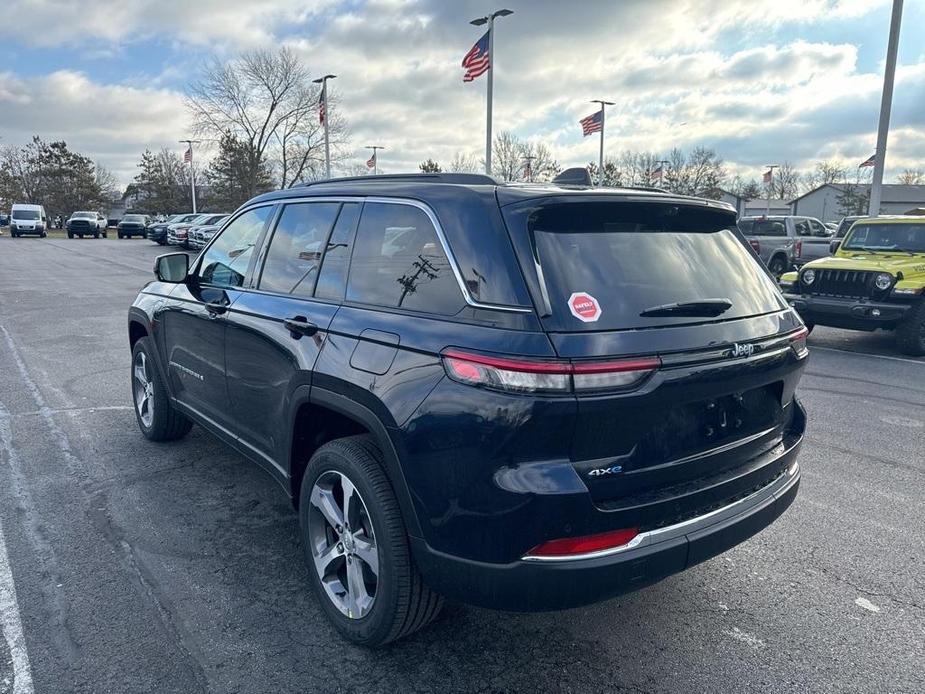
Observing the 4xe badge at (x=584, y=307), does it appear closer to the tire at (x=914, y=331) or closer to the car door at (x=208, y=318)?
the car door at (x=208, y=318)

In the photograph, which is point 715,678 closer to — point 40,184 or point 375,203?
point 375,203

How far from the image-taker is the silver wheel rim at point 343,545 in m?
2.69

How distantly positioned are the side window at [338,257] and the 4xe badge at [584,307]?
3.67ft

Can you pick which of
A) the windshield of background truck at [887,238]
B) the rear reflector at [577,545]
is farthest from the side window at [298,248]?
the windshield of background truck at [887,238]

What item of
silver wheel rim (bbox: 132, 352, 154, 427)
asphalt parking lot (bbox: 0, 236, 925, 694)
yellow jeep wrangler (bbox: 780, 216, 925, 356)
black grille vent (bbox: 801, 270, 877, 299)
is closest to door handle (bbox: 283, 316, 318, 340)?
asphalt parking lot (bbox: 0, 236, 925, 694)

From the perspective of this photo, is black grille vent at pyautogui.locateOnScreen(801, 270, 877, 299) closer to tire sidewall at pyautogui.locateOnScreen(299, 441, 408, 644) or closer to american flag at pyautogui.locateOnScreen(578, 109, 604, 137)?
tire sidewall at pyautogui.locateOnScreen(299, 441, 408, 644)

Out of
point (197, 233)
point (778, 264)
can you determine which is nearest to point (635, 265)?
point (778, 264)

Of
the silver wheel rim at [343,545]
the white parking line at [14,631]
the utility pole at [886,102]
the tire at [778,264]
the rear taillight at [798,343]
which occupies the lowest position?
the white parking line at [14,631]

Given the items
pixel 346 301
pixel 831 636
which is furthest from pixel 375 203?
pixel 831 636

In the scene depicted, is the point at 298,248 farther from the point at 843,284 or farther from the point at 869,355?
the point at 843,284

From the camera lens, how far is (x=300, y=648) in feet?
8.96

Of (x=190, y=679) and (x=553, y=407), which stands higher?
(x=553, y=407)

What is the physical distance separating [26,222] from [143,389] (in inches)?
1889

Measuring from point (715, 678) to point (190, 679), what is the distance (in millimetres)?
1976
